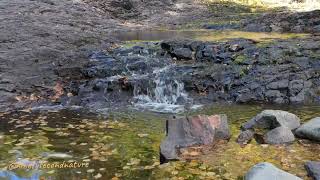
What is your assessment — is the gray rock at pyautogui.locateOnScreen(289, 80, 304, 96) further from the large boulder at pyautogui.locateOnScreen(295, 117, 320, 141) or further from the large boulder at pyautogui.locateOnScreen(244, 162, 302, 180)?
the large boulder at pyautogui.locateOnScreen(244, 162, 302, 180)

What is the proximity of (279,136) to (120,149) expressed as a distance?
2.92 m

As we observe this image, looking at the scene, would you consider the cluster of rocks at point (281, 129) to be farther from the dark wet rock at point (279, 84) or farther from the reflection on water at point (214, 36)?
the reflection on water at point (214, 36)

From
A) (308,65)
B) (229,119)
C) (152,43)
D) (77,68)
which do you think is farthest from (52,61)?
(308,65)

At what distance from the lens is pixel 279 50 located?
14117 mm

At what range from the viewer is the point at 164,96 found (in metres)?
12.5

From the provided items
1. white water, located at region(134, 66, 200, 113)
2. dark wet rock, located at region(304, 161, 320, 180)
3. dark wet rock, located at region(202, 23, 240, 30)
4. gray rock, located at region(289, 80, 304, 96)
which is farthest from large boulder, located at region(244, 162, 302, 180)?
dark wet rock, located at region(202, 23, 240, 30)

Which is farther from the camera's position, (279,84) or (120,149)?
(279,84)

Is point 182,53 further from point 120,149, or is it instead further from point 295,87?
point 120,149

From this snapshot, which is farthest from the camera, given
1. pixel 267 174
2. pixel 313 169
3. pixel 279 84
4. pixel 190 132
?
pixel 279 84

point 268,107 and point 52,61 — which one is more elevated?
point 52,61

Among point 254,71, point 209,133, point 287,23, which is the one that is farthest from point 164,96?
point 287,23

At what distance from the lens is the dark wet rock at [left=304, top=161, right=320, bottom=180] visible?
5488 mm

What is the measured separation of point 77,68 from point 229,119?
6547 mm

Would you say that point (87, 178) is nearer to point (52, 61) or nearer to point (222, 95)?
point (222, 95)
